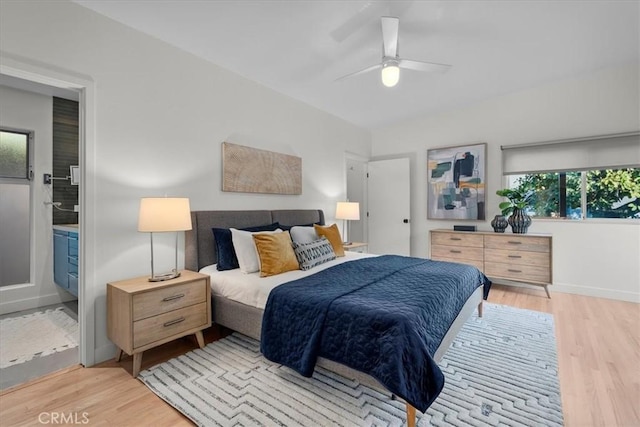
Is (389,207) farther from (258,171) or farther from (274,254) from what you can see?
(274,254)

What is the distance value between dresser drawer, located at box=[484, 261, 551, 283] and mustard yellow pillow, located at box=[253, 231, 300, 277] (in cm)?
291

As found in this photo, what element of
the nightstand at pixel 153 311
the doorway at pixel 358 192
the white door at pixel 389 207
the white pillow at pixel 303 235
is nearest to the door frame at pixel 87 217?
the nightstand at pixel 153 311

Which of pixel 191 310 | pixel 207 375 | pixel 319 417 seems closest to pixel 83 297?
pixel 191 310

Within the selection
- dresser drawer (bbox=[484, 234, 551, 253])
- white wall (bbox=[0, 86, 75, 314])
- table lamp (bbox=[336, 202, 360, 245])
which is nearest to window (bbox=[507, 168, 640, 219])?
dresser drawer (bbox=[484, 234, 551, 253])

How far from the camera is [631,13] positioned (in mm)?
2609

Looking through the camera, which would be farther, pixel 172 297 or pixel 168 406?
Result: pixel 172 297

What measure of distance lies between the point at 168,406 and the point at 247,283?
2.92ft

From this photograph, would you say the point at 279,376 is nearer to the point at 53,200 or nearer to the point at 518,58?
the point at 53,200

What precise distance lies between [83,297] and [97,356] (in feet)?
1.52

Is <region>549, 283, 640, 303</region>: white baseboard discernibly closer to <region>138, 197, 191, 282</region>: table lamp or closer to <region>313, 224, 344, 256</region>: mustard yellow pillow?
<region>313, 224, 344, 256</region>: mustard yellow pillow

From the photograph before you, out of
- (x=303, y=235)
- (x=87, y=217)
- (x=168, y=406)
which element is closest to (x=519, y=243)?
(x=303, y=235)

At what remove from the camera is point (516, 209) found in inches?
159

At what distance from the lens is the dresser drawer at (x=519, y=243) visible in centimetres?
378

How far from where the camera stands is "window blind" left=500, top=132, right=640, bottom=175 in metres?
3.60
